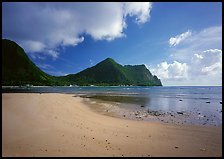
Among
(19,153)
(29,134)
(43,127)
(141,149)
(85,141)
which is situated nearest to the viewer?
(19,153)

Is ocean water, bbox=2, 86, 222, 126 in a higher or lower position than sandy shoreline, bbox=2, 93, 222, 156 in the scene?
lower

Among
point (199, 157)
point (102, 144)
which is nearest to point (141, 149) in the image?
point (102, 144)

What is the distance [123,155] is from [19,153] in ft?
15.1

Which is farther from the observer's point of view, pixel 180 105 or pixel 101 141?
pixel 180 105

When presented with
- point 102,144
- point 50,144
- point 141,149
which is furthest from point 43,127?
point 141,149

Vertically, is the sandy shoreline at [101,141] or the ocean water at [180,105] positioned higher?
the sandy shoreline at [101,141]

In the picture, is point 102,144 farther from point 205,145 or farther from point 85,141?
point 205,145

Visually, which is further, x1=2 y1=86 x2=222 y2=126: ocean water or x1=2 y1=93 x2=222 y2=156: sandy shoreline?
x1=2 y1=86 x2=222 y2=126: ocean water

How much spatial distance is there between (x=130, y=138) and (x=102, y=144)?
2.03 meters

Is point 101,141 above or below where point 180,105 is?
above

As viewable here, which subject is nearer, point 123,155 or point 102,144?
point 123,155

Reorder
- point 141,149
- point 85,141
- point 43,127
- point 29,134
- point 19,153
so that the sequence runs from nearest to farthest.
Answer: point 19,153
point 141,149
point 85,141
point 29,134
point 43,127

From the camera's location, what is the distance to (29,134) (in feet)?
32.7

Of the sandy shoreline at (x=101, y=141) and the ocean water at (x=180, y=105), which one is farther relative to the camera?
the ocean water at (x=180, y=105)
